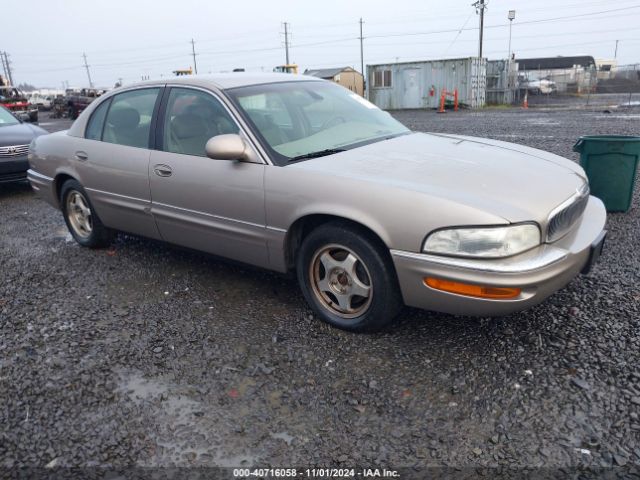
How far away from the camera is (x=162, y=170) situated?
388cm

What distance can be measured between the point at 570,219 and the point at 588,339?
2.32 ft

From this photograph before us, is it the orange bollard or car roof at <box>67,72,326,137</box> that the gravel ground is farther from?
the orange bollard

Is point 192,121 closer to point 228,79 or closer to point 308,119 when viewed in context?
point 228,79

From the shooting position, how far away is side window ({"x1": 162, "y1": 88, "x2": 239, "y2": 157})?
366 cm

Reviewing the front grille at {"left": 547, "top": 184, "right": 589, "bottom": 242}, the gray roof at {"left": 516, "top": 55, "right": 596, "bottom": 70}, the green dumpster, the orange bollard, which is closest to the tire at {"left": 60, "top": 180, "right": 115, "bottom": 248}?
the front grille at {"left": 547, "top": 184, "right": 589, "bottom": 242}

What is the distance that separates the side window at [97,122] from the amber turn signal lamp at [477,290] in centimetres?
337

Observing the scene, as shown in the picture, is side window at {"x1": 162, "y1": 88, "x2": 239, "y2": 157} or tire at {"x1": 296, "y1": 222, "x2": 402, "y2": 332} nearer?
tire at {"x1": 296, "y1": 222, "x2": 402, "y2": 332}

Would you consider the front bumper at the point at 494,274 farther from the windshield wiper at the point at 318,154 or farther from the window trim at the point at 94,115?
the window trim at the point at 94,115

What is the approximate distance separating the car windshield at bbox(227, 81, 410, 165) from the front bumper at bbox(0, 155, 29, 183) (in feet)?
18.2

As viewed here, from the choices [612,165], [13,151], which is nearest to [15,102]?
[13,151]

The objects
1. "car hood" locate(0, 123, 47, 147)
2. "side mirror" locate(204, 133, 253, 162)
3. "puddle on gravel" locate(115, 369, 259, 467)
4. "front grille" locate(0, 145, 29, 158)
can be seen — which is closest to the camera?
"puddle on gravel" locate(115, 369, 259, 467)

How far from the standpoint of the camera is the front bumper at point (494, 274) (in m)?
2.59

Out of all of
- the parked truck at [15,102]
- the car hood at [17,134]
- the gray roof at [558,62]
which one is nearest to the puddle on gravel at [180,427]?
the car hood at [17,134]

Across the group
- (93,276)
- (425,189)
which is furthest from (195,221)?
(425,189)
